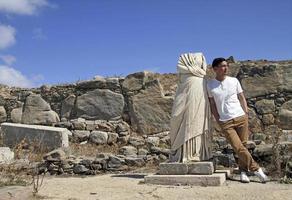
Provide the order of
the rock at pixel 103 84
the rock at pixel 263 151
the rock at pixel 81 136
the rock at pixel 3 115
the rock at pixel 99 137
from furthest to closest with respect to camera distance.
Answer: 1. the rock at pixel 3 115
2. the rock at pixel 103 84
3. the rock at pixel 81 136
4. the rock at pixel 99 137
5. the rock at pixel 263 151

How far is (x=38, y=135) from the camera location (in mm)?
10875

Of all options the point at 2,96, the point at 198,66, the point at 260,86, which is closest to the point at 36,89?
the point at 2,96

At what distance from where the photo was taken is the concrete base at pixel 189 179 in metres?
6.20

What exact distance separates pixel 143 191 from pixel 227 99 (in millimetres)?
1894

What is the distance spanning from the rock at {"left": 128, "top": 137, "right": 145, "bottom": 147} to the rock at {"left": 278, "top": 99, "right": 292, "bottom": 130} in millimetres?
3378

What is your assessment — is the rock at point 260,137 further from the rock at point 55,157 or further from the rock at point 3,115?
the rock at point 3,115

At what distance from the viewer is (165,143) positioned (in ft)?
34.7

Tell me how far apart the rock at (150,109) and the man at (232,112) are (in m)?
4.68

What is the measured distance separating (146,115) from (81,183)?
4901 millimetres

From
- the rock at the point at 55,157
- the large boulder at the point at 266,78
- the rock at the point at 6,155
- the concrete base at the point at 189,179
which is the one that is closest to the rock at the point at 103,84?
the large boulder at the point at 266,78

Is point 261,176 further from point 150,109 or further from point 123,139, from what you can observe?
point 150,109

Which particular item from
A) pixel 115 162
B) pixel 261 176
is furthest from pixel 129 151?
pixel 261 176

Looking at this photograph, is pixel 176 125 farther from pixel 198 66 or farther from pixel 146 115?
pixel 146 115

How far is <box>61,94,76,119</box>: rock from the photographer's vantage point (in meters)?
12.4
